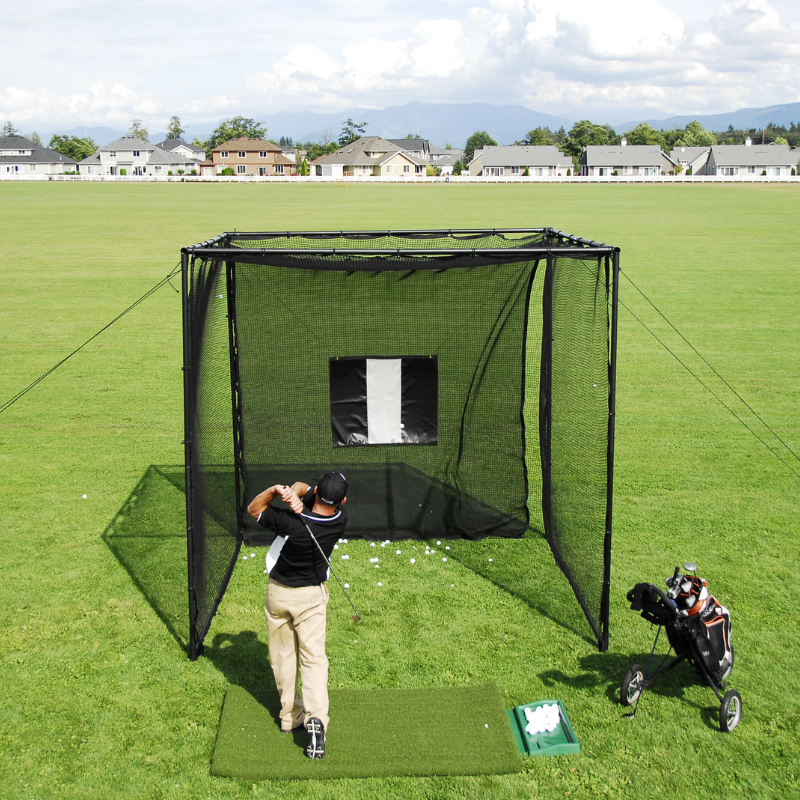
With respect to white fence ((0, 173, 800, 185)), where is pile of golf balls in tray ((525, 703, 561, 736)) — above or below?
below

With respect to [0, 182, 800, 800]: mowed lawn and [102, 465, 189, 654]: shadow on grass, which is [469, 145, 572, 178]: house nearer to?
[0, 182, 800, 800]: mowed lawn

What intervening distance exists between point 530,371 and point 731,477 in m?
5.57

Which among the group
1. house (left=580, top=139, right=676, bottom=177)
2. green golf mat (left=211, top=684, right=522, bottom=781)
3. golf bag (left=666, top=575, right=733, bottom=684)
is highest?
house (left=580, top=139, right=676, bottom=177)

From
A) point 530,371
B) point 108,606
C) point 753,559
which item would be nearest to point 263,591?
point 108,606

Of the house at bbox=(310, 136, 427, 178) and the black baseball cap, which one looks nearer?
the black baseball cap

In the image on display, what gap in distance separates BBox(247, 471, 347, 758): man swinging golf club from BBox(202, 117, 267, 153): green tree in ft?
433

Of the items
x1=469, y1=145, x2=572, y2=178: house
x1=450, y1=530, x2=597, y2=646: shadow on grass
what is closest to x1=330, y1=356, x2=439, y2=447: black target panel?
x1=450, y1=530, x2=597, y2=646: shadow on grass

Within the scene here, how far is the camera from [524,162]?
104625mm

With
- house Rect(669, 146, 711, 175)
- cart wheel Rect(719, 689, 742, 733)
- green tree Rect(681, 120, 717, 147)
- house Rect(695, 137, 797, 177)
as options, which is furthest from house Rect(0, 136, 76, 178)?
cart wheel Rect(719, 689, 742, 733)

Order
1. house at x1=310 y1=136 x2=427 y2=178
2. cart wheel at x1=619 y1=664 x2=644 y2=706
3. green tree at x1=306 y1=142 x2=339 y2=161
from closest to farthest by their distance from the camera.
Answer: cart wheel at x1=619 y1=664 x2=644 y2=706
house at x1=310 y1=136 x2=427 y2=178
green tree at x1=306 y1=142 x2=339 y2=161

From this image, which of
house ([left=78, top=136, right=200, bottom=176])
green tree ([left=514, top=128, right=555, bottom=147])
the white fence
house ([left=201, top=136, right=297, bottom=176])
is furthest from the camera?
green tree ([left=514, top=128, right=555, bottom=147])

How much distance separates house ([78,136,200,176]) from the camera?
120 metres

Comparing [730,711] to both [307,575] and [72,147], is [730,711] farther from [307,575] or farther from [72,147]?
[72,147]

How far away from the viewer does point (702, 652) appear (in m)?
5.56
